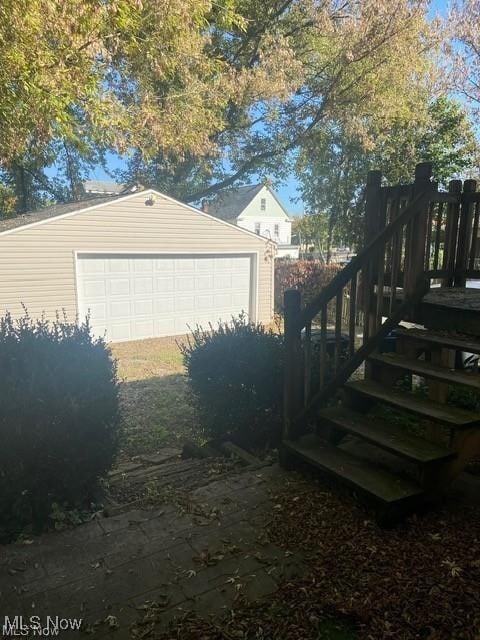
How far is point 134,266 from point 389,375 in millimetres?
8230

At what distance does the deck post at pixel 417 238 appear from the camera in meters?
3.48

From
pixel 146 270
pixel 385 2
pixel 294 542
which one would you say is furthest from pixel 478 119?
pixel 294 542

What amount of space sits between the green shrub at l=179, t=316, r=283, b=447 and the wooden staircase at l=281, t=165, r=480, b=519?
43 centimetres

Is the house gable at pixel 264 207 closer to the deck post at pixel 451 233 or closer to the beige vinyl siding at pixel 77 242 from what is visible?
the beige vinyl siding at pixel 77 242

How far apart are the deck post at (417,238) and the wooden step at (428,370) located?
21.8 inches

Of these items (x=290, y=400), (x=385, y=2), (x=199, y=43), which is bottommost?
(x=290, y=400)

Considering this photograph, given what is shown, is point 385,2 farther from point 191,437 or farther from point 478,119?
point 191,437

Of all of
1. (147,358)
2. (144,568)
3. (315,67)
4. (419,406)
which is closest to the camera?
(144,568)

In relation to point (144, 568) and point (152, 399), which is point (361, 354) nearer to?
point (144, 568)

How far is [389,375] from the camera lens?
12.0 ft

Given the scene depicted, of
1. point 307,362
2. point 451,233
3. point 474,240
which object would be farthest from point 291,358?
point 474,240

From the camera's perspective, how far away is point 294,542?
2555 millimetres

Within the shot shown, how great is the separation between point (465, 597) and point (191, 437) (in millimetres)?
3552

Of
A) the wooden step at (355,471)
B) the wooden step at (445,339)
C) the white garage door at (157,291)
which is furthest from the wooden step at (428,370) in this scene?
the white garage door at (157,291)
